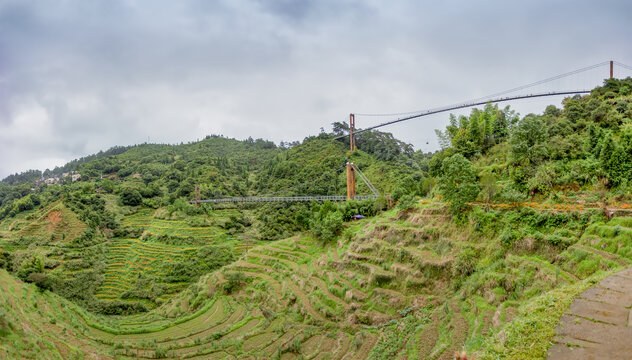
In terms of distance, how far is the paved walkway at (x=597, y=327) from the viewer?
4.43 m

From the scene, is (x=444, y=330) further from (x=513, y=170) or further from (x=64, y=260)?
(x=64, y=260)

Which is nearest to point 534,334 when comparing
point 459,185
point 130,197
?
point 459,185

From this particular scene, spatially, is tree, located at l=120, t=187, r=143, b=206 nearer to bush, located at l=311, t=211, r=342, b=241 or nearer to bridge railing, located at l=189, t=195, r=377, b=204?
bridge railing, located at l=189, t=195, r=377, b=204

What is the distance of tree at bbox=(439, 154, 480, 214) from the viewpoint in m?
16.6

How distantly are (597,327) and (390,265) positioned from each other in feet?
40.0

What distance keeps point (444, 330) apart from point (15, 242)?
1635 inches

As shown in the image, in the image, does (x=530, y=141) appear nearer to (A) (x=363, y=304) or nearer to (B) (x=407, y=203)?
(B) (x=407, y=203)

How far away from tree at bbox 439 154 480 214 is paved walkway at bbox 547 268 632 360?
10.3m

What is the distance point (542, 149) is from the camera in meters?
16.1

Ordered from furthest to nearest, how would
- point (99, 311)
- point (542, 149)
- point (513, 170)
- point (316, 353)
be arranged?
point (99, 311) < point (513, 170) < point (542, 149) < point (316, 353)

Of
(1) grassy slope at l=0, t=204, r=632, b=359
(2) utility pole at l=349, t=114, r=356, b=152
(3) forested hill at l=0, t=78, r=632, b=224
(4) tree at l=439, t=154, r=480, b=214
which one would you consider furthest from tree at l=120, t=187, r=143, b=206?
(4) tree at l=439, t=154, r=480, b=214

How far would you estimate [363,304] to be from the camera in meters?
16.2

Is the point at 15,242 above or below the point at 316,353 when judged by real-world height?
above

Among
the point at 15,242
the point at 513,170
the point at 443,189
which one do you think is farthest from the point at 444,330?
the point at 15,242
